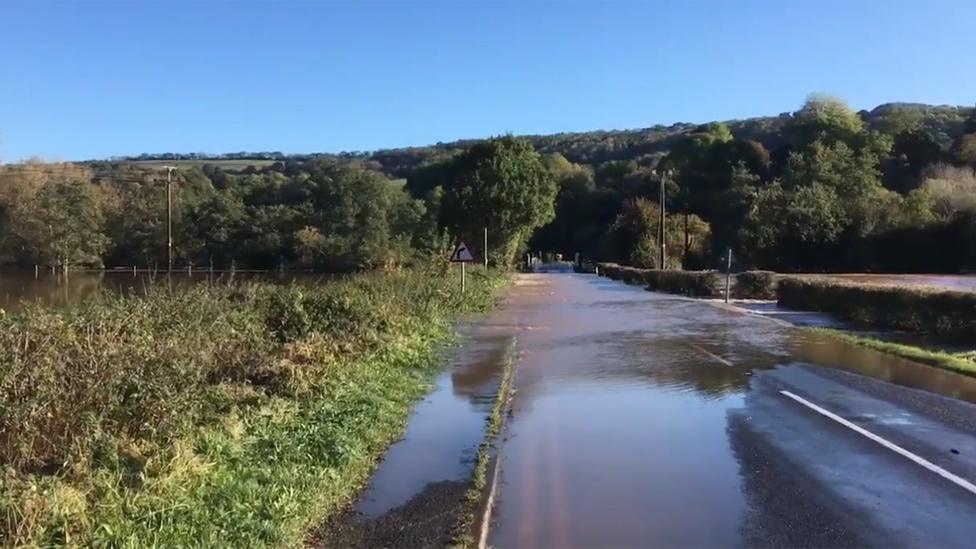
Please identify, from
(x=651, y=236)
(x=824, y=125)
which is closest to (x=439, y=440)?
(x=651, y=236)

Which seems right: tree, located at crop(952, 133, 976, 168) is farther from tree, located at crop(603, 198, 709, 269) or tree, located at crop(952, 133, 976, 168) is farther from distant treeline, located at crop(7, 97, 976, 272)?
tree, located at crop(603, 198, 709, 269)

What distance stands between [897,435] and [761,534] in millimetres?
4168

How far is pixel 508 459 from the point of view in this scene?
333 inches

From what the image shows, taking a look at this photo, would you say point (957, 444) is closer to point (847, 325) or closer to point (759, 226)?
point (847, 325)

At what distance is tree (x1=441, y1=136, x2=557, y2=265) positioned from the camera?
52.6 metres

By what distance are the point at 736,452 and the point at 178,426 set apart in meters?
5.40

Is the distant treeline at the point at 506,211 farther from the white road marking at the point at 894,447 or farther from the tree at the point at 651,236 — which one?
the white road marking at the point at 894,447

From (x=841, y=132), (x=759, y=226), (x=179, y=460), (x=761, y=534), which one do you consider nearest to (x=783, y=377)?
(x=761, y=534)

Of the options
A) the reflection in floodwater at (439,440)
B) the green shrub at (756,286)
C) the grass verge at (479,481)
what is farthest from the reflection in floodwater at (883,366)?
the green shrub at (756,286)

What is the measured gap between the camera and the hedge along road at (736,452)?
249 inches

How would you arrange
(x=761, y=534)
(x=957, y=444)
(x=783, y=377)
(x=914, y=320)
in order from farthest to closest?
(x=914, y=320) < (x=783, y=377) < (x=957, y=444) < (x=761, y=534)

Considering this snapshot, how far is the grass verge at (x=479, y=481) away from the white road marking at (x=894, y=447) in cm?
403

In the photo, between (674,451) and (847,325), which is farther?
(847,325)

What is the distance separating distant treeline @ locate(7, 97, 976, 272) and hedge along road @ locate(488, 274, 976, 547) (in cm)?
2635
